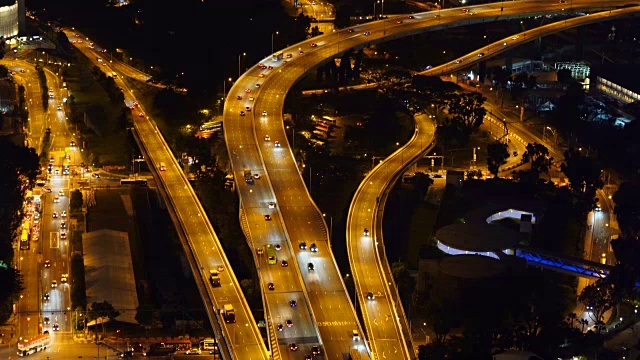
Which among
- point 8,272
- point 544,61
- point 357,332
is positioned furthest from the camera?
point 544,61

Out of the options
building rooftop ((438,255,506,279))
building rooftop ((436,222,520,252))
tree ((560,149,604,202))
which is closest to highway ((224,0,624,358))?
building rooftop ((438,255,506,279))

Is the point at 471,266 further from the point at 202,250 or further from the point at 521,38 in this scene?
the point at 521,38

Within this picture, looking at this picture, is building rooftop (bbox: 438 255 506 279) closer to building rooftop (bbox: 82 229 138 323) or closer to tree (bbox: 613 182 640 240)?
tree (bbox: 613 182 640 240)

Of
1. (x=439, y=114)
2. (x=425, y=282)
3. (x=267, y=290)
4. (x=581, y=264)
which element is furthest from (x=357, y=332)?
(x=439, y=114)

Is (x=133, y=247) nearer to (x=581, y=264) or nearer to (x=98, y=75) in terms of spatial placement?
(x=581, y=264)

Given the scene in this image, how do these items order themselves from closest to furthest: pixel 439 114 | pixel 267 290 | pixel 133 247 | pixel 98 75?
1. pixel 267 290
2. pixel 133 247
3. pixel 439 114
4. pixel 98 75
